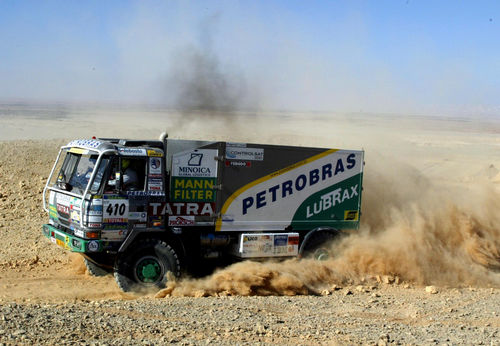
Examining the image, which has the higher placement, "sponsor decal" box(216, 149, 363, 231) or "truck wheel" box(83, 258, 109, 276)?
"sponsor decal" box(216, 149, 363, 231)

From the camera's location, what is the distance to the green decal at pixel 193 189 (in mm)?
9977

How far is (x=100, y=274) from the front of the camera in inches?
426

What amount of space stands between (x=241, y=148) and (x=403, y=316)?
13.1 feet

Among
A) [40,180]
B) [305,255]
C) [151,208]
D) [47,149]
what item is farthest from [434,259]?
[47,149]

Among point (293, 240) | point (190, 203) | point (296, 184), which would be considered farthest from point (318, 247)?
point (190, 203)

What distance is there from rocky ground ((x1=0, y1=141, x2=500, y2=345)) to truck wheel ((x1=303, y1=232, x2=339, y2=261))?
81cm

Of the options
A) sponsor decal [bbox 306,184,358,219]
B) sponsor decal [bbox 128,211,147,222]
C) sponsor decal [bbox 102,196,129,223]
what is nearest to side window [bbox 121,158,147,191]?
sponsor decal [bbox 102,196,129,223]

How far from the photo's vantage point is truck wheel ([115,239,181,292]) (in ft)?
31.2

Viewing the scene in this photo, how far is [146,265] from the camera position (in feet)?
31.9

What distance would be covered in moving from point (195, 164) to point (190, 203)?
2.27 ft

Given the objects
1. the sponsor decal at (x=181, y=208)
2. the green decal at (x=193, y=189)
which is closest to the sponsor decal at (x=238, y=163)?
the green decal at (x=193, y=189)

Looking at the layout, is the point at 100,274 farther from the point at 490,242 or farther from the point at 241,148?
the point at 490,242

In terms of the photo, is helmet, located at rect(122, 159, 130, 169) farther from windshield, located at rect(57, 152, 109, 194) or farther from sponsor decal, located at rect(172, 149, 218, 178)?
sponsor decal, located at rect(172, 149, 218, 178)

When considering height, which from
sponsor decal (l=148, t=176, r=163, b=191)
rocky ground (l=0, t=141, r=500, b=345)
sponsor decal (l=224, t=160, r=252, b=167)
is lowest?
rocky ground (l=0, t=141, r=500, b=345)
